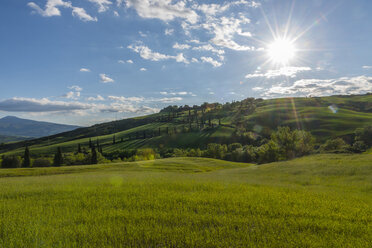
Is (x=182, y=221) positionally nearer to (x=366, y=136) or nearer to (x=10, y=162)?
(x=366, y=136)

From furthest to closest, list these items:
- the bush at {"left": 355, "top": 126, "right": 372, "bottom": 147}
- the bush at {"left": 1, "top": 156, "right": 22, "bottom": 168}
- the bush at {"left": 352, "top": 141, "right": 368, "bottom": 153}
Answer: the bush at {"left": 1, "top": 156, "right": 22, "bottom": 168} → the bush at {"left": 355, "top": 126, "right": 372, "bottom": 147} → the bush at {"left": 352, "top": 141, "right": 368, "bottom": 153}

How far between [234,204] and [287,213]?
2320 millimetres

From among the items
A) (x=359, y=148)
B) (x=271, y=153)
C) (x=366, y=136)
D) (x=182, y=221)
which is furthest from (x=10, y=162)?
(x=366, y=136)

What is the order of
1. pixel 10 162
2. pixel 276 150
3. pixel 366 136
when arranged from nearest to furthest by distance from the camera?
pixel 276 150, pixel 366 136, pixel 10 162

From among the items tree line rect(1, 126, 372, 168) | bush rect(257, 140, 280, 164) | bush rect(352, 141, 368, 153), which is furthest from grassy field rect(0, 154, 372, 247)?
bush rect(257, 140, 280, 164)

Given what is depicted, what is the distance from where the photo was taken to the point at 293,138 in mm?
79000

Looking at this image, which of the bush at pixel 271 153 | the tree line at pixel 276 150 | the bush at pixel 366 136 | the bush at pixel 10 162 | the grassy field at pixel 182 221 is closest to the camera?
the grassy field at pixel 182 221

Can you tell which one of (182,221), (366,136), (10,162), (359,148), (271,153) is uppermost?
(182,221)

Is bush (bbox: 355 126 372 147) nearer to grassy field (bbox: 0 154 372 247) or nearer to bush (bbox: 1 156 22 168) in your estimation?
grassy field (bbox: 0 154 372 247)

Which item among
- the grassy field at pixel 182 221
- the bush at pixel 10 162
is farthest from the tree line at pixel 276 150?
the grassy field at pixel 182 221

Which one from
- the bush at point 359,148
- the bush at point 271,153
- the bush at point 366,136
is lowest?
the bush at point 271,153

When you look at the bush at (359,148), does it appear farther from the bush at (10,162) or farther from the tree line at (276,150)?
the bush at (10,162)

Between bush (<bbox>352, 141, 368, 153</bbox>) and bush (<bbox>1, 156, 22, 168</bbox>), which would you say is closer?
bush (<bbox>352, 141, 368, 153</bbox>)

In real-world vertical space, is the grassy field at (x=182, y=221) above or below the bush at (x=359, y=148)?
above
